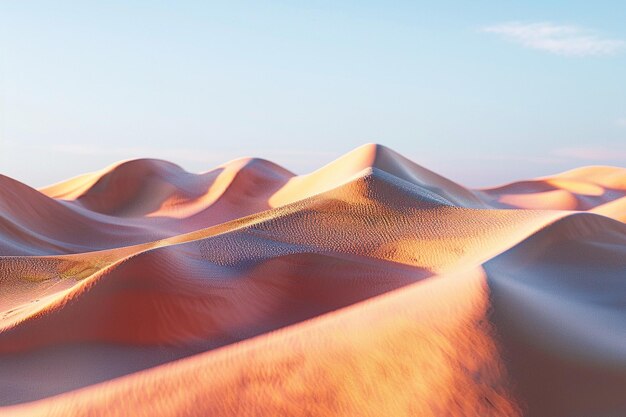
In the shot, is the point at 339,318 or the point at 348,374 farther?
the point at 339,318

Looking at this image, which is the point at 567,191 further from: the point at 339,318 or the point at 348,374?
the point at 348,374

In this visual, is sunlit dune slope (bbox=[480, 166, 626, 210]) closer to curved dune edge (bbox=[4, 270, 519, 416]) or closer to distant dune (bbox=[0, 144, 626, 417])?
distant dune (bbox=[0, 144, 626, 417])

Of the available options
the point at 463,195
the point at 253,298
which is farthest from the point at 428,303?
the point at 463,195

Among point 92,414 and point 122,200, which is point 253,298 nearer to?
point 92,414

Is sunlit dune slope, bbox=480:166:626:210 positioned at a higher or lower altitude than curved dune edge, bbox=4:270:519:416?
lower

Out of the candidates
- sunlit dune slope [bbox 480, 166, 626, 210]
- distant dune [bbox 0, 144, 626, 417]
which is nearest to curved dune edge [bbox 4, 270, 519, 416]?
distant dune [bbox 0, 144, 626, 417]

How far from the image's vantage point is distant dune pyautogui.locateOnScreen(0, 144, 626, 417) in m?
2.20

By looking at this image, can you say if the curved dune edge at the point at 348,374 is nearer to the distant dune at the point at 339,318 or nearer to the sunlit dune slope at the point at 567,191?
the distant dune at the point at 339,318

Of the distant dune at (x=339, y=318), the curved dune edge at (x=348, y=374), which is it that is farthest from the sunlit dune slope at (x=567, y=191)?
the curved dune edge at (x=348, y=374)

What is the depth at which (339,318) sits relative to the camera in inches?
106

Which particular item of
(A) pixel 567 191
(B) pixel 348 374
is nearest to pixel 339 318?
(B) pixel 348 374

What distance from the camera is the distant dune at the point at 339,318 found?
220 centimetres

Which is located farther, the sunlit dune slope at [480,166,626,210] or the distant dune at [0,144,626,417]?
the sunlit dune slope at [480,166,626,210]

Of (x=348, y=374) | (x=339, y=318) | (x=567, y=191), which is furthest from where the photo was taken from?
(x=567, y=191)
